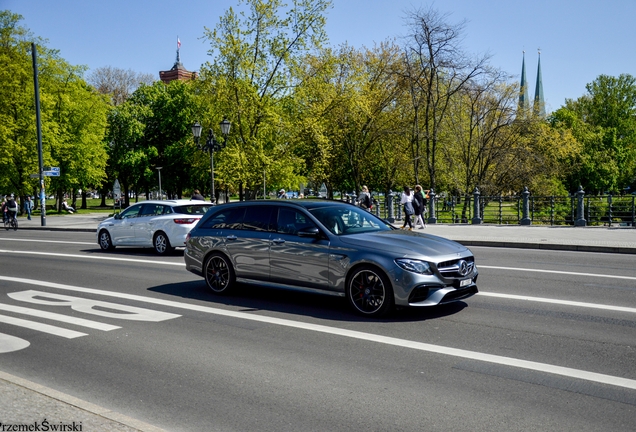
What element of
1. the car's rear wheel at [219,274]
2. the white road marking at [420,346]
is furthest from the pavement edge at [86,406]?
the car's rear wheel at [219,274]

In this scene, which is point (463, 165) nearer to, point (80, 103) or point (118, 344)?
point (80, 103)

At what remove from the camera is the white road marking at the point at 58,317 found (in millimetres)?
7746

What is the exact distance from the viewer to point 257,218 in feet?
31.1

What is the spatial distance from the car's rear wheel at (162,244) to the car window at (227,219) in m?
6.95

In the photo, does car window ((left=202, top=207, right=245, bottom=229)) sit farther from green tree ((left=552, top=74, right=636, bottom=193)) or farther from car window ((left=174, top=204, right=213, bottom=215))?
green tree ((left=552, top=74, right=636, bottom=193))

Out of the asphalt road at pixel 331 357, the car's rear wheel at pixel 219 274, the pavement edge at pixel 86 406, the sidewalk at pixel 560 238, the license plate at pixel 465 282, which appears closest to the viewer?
the pavement edge at pixel 86 406

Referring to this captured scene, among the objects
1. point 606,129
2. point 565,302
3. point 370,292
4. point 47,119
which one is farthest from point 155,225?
point 606,129

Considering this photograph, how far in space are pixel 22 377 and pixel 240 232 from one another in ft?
14.5

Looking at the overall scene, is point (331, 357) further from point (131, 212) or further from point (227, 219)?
point (131, 212)

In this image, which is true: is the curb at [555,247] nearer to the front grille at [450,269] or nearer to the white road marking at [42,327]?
the front grille at [450,269]

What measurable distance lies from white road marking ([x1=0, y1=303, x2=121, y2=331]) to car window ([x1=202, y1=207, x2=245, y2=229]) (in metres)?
2.71

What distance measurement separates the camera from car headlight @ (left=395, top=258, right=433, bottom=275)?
297 inches

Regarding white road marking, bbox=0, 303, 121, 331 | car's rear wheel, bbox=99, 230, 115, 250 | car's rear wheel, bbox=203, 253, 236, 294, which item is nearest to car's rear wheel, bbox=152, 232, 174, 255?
car's rear wheel, bbox=99, 230, 115, 250

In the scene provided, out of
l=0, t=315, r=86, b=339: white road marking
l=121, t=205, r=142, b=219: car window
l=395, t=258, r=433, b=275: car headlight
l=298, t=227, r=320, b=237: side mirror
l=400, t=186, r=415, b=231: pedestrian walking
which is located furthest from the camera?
l=400, t=186, r=415, b=231: pedestrian walking
